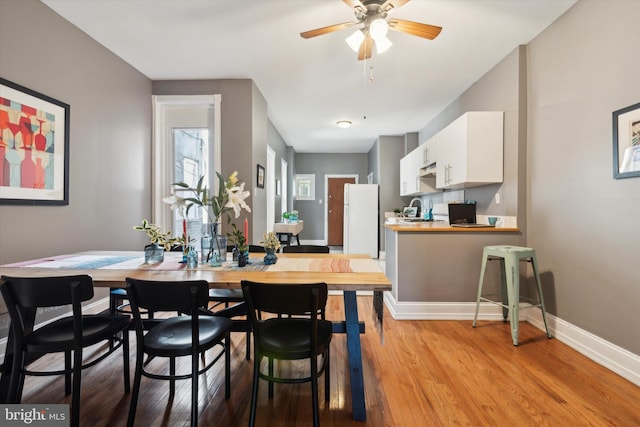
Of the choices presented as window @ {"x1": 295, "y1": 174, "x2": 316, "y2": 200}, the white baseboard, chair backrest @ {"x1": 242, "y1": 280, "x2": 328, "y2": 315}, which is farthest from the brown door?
chair backrest @ {"x1": 242, "y1": 280, "x2": 328, "y2": 315}

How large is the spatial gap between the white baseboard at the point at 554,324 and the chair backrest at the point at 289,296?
1.87 m

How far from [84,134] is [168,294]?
88.2 inches

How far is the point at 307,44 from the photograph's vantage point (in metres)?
2.75

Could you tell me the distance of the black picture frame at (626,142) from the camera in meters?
1.83

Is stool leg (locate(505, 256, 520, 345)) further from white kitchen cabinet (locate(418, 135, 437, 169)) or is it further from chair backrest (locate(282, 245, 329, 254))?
white kitchen cabinet (locate(418, 135, 437, 169))

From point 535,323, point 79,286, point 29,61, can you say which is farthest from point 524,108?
point 29,61

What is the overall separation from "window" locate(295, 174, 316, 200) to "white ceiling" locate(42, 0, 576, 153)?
3.89 m

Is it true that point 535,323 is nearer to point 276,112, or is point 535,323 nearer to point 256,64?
point 256,64

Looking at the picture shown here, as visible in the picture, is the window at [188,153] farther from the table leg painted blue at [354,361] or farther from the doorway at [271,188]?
the table leg painted blue at [354,361]

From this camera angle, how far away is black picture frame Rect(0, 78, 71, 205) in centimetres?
202

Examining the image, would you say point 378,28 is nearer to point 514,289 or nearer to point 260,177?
point 514,289

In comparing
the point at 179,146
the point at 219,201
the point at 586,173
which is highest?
the point at 179,146

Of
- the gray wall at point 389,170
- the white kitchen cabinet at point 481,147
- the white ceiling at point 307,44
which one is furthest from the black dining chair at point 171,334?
the gray wall at point 389,170

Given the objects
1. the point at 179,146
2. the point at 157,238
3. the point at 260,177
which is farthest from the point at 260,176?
the point at 157,238
